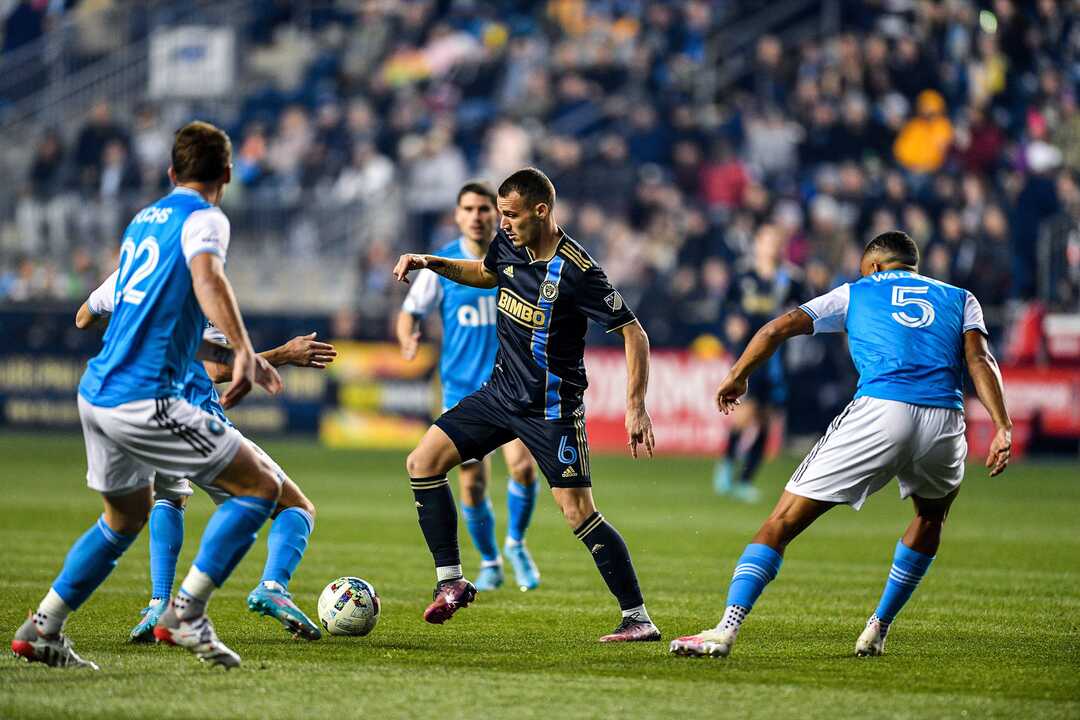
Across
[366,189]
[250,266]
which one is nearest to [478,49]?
[366,189]

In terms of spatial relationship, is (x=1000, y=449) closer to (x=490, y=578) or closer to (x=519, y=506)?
(x=490, y=578)

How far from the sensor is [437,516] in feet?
27.2

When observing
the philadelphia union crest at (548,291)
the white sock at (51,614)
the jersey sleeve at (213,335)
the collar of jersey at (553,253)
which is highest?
the collar of jersey at (553,253)

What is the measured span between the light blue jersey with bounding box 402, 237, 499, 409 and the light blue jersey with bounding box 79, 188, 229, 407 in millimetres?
3908

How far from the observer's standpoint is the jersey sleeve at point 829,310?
24.2ft

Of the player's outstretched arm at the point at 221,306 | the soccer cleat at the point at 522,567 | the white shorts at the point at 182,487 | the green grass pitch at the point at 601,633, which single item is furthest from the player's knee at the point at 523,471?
the player's outstretched arm at the point at 221,306

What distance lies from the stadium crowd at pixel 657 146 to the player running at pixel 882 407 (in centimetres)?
1441

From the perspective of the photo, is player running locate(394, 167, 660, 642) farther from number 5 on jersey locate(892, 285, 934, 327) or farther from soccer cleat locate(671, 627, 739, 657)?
number 5 on jersey locate(892, 285, 934, 327)

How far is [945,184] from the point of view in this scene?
22609 millimetres

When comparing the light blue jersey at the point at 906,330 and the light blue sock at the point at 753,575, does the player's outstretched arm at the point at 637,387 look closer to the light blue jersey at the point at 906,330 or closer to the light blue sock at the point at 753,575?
the light blue sock at the point at 753,575

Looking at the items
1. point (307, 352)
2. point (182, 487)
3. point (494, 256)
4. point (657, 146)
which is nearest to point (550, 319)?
point (494, 256)

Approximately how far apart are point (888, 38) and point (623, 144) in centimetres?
451

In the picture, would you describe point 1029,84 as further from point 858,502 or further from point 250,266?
point 858,502

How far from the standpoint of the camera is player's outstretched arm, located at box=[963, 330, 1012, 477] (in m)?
7.27
